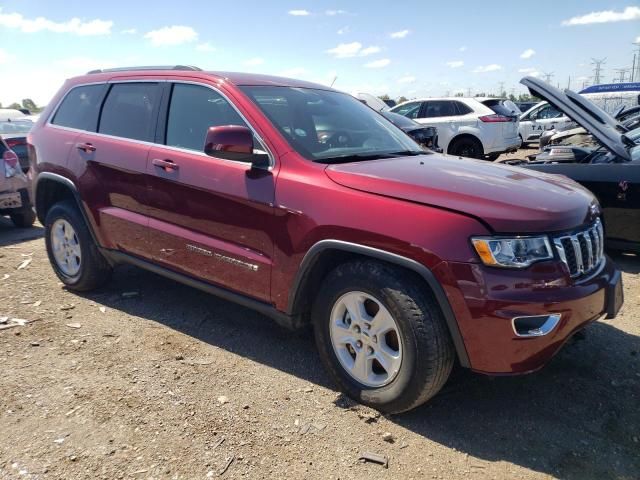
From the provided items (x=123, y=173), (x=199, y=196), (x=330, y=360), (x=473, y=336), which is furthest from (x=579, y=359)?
(x=123, y=173)

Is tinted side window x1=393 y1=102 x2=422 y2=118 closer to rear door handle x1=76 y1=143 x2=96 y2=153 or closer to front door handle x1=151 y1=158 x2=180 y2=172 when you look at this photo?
rear door handle x1=76 y1=143 x2=96 y2=153

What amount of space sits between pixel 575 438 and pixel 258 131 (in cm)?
242

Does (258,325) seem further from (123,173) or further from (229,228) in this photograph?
(123,173)

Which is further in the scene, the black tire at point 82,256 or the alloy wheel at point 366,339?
the black tire at point 82,256

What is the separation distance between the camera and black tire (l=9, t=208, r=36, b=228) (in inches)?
303

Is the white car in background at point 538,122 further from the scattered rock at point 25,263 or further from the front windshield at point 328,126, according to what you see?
the scattered rock at point 25,263

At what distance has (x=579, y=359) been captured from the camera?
3.54 metres

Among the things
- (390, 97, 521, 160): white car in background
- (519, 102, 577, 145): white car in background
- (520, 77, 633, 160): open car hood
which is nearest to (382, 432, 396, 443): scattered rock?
(520, 77, 633, 160): open car hood

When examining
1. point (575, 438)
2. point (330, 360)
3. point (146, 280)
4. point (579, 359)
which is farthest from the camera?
point (146, 280)

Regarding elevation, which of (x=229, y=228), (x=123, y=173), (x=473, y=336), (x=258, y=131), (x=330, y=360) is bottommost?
(x=330, y=360)

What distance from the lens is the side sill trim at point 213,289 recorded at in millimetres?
3219

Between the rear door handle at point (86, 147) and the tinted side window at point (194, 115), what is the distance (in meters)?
0.83

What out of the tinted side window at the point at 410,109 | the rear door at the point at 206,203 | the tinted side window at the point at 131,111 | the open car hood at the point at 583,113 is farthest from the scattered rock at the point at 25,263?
the tinted side window at the point at 410,109

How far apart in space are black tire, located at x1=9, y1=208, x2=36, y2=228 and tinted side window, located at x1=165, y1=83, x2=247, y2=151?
4979mm
